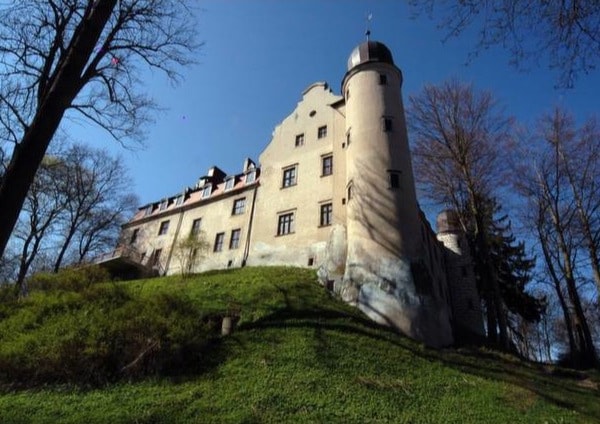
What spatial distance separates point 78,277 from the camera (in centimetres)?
1556

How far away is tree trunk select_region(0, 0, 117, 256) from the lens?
15.9 ft

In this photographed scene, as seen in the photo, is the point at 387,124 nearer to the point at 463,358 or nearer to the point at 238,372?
the point at 463,358

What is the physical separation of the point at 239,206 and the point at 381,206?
10964 millimetres

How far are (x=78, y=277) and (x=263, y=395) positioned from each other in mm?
10366

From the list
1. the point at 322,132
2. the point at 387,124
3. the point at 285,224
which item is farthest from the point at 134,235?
the point at 387,124

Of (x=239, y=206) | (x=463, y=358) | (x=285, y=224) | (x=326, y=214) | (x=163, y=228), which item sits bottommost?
(x=463, y=358)

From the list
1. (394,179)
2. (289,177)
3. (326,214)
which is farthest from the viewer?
(289,177)

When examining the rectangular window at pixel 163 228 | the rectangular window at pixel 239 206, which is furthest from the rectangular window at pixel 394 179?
the rectangular window at pixel 163 228

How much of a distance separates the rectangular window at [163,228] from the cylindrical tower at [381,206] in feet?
50.7

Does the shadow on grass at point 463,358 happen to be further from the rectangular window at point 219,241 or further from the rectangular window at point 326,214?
the rectangular window at point 219,241

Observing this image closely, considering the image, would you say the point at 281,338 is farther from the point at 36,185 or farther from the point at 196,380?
the point at 36,185

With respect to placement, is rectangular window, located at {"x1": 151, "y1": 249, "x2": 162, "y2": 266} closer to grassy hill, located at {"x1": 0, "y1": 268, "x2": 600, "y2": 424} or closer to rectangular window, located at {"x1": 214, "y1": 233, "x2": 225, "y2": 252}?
rectangular window, located at {"x1": 214, "y1": 233, "x2": 225, "y2": 252}

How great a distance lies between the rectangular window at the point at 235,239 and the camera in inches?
948

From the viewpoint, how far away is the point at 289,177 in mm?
24422
